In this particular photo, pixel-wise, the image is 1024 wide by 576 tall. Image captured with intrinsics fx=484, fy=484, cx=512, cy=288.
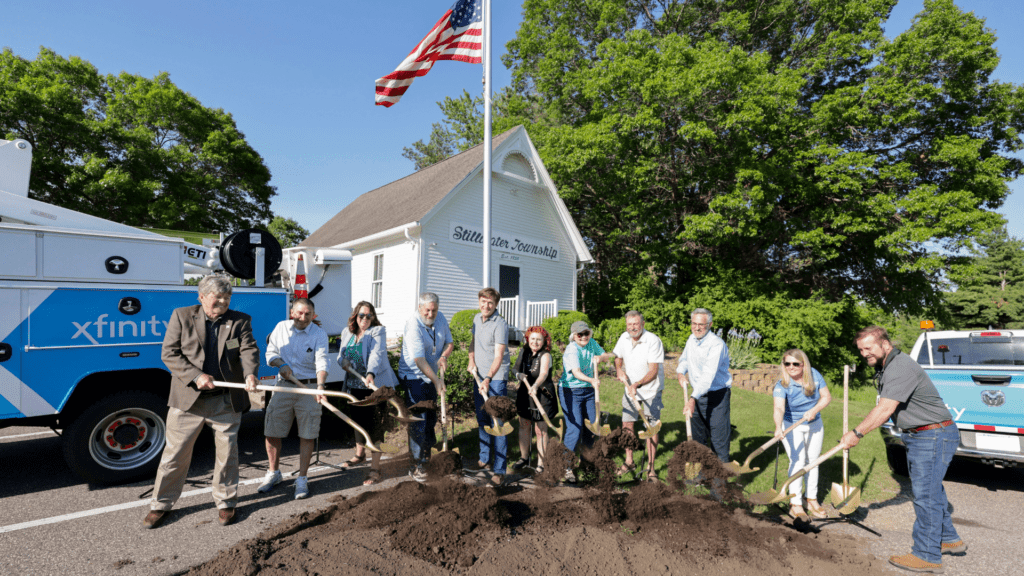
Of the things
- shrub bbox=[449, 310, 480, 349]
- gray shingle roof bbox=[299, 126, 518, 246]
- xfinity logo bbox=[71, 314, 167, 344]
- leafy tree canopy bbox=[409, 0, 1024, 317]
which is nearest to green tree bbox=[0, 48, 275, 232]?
gray shingle roof bbox=[299, 126, 518, 246]

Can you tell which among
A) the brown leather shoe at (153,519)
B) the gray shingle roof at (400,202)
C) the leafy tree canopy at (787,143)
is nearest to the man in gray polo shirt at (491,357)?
the brown leather shoe at (153,519)

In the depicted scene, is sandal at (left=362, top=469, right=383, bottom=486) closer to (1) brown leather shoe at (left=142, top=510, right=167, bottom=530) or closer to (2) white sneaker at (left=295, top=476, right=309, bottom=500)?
(2) white sneaker at (left=295, top=476, right=309, bottom=500)

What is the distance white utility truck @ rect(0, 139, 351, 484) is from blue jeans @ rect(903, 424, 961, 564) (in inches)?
227

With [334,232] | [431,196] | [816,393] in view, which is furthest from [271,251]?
[334,232]

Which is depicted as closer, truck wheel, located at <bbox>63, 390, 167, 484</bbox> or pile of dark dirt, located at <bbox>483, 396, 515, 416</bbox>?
truck wheel, located at <bbox>63, 390, 167, 484</bbox>

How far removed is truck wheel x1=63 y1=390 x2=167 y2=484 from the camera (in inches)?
166

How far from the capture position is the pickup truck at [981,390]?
463 cm

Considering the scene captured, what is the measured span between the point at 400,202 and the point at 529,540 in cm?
1372

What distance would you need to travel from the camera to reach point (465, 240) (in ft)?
47.4

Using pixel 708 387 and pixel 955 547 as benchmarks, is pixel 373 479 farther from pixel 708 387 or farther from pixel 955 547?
pixel 955 547

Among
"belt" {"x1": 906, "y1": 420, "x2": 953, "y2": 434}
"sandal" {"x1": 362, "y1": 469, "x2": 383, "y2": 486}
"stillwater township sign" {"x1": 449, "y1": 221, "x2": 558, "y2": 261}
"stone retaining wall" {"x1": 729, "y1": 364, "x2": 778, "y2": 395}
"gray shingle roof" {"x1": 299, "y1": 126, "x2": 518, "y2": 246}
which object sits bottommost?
"stone retaining wall" {"x1": 729, "y1": 364, "x2": 778, "y2": 395}

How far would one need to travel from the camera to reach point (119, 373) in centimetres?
447

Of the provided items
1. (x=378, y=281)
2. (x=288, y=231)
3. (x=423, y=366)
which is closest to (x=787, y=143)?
(x=378, y=281)

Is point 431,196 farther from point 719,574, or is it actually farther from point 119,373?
point 719,574
